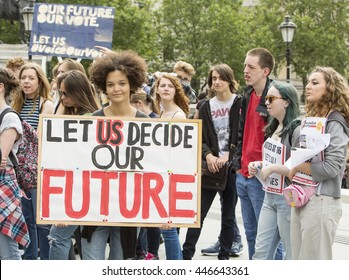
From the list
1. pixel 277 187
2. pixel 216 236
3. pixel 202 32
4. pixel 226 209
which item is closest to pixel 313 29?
pixel 202 32

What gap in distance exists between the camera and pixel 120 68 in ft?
17.1

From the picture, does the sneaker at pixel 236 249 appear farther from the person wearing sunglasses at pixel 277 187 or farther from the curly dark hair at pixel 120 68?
the curly dark hair at pixel 120 68

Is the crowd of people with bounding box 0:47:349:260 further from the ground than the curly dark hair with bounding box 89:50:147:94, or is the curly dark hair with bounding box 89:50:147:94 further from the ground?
the curly dark hair with bounding box 89:50:147:94

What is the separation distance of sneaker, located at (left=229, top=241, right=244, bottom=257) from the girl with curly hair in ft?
8.75

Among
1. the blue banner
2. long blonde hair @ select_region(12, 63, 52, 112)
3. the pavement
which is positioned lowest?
the pavement

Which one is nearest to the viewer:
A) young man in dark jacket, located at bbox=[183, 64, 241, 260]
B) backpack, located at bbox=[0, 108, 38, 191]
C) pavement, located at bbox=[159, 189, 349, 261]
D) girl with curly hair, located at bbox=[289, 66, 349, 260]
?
girl with curly hair, located at bbox=[289, 66, 349, 260]

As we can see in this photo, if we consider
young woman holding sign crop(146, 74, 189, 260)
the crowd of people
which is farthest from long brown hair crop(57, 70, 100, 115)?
young woman holding sign crop(146, 74, 189, 260)

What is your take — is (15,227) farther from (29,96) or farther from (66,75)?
(29,96)

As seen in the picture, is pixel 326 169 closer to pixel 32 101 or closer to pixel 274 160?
pixel 274 160

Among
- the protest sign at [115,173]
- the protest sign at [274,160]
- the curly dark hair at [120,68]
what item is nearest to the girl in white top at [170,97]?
the protest sign at [274,160]

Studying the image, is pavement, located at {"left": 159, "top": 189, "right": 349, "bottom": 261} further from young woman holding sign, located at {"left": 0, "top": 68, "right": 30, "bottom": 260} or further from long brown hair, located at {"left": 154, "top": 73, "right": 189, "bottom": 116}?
young woman holding sign, located at {"left": 0, "top": 68, "right": 30, "bottom": 260}

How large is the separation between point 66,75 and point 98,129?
1.27 metres

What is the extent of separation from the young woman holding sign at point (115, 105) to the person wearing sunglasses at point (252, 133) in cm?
159

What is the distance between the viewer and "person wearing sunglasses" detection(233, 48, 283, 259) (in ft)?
21.7
